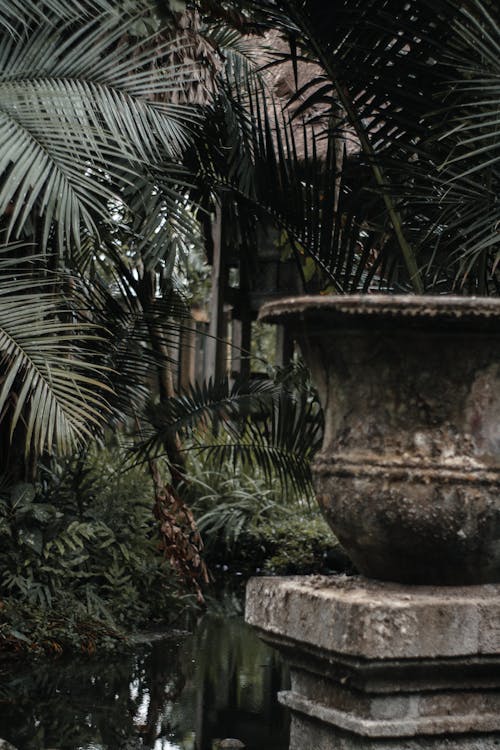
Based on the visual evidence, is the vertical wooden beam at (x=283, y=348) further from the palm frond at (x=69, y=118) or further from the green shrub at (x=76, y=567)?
the palm frond at (x=69, y=118)

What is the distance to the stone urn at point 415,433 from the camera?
7.79 feet

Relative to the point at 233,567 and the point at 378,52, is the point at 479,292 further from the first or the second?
the point at 233,567

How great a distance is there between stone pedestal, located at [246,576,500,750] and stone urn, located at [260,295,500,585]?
11cm

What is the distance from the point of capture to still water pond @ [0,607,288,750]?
397 centimetres

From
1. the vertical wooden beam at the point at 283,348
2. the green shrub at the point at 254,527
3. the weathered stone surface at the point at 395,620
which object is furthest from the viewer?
the vertical wooden beam at the point at 283,348

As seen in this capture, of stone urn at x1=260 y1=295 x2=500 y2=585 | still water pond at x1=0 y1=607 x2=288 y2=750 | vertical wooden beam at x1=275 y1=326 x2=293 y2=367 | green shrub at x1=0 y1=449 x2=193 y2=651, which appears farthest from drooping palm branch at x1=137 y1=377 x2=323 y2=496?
vertical wooden beam at x1=275 y1=326 x2=293 y2=367

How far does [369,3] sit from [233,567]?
555 centimetres

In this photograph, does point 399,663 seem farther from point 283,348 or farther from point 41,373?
point 283,348

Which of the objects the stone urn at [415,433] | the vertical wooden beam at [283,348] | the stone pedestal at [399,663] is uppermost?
the vertical wooden beam at [283,348]

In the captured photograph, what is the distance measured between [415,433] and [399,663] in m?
0.53

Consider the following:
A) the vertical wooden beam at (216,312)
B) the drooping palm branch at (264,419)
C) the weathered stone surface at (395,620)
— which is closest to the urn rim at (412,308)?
the weathered stone surface at (395,620)

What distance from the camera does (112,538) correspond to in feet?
19.6

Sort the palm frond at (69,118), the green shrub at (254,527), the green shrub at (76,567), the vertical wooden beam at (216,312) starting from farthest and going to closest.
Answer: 1. the vertical wooden beam at (216,312)
2. the green shrub at (254,527)
3. the green shrub at (76,567)
4. the palm frond at (69,118)

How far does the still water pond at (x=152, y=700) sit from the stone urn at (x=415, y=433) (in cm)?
173
